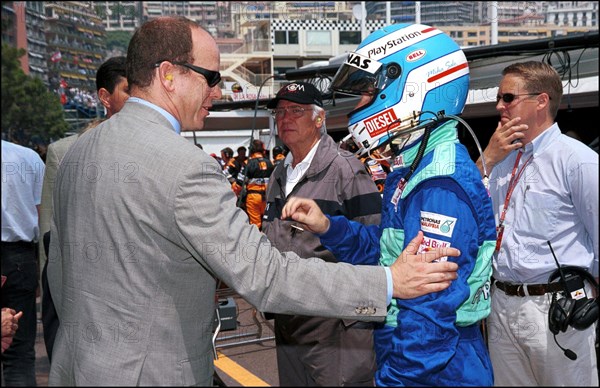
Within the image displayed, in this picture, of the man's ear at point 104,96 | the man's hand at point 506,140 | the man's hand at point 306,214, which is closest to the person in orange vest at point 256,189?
the man's ear at point 104,96

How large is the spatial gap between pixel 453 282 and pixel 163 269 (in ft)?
2.63

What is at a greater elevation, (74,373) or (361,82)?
(361,82)

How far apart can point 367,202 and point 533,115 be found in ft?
3.12

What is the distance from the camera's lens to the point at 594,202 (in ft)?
9.19

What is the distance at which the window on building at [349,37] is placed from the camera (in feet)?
23.9

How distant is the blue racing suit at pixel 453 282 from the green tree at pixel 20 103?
3.49 ft

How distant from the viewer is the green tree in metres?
1.38

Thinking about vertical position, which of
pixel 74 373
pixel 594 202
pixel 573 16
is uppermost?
pixel 573 16

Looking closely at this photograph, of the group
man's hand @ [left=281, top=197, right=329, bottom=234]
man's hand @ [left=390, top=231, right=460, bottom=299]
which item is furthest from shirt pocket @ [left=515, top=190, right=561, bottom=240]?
man's hand @ [left=390, top=231, right=460, bottom=299]

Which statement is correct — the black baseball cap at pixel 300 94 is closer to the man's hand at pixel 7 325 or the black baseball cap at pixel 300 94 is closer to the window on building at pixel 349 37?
the man's hand at pixel 7 325

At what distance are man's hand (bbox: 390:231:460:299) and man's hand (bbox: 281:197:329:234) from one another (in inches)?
16.6

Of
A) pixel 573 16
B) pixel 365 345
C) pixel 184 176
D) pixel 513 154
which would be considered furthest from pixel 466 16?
pixel 184 176

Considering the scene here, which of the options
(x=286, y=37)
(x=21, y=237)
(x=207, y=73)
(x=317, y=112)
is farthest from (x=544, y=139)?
(x=286, y=37)

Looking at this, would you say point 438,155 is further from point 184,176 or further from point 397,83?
point 184,176
